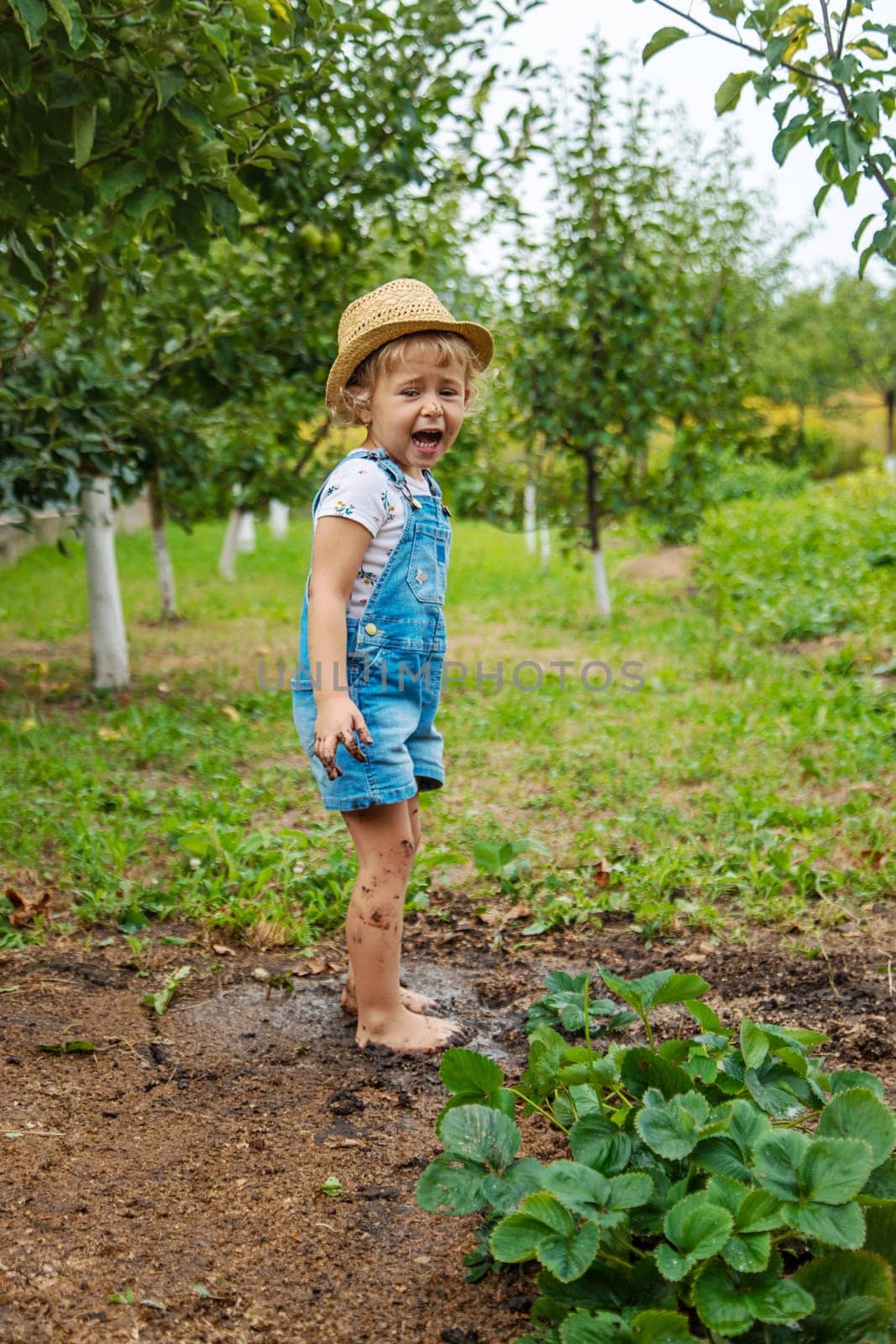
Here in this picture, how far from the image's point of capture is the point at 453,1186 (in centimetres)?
153

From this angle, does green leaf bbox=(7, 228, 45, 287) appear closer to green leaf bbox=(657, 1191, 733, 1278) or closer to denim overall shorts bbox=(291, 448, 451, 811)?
denim overall shorts bbox=(291, 448, 451, 811)

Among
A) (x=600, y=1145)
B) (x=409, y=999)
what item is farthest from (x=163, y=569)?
(x=600, y=1145)

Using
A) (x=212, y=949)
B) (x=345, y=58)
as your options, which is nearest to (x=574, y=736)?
(x=212, y=949)

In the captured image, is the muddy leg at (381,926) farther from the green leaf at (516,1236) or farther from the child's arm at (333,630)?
the green leaf at (516,1236)

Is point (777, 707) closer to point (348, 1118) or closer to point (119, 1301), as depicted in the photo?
point (348, 1118)

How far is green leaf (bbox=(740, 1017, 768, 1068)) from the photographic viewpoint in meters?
1.63

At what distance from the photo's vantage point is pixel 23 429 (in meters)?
4.64

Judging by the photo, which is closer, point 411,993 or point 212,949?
point 411,993

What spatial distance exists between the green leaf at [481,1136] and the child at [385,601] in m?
0.80

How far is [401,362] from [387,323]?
3.1 inches

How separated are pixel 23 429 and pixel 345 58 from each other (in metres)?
1.84

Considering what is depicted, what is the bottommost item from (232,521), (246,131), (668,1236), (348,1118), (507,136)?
(348,1118)

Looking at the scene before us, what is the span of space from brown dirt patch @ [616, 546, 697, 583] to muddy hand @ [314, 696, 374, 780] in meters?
8.39

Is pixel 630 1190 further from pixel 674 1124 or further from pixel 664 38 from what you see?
pixel 664 38
